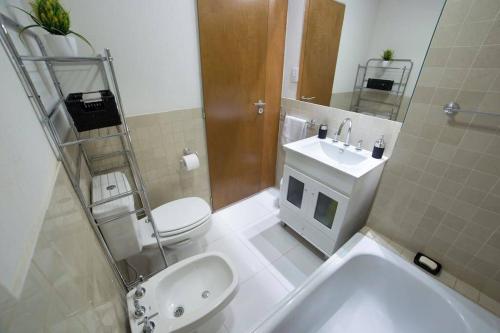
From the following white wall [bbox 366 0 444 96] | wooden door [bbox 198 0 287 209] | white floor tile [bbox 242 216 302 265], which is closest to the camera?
white wall [bbox 366 0 444 96]

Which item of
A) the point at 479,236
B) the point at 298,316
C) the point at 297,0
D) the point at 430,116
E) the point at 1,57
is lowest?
the point at 298,316

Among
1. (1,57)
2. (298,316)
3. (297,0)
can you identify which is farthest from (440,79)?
(1,57)

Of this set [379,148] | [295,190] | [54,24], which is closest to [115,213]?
[54,24]

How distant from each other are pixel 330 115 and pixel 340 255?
107 centimetres

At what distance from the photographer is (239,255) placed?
5.64 ft

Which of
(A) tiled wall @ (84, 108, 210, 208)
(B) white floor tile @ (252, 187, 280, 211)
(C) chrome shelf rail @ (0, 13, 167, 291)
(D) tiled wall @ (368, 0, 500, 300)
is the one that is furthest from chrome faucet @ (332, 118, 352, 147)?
(C) chrome shelf rail @ (0, 13, 167, 291)

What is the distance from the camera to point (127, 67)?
4.18 ft

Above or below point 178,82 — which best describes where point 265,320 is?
below

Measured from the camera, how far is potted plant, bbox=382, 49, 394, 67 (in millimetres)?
1358

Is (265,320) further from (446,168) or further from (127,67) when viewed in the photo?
(127,67)

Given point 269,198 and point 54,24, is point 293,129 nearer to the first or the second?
point 269,198

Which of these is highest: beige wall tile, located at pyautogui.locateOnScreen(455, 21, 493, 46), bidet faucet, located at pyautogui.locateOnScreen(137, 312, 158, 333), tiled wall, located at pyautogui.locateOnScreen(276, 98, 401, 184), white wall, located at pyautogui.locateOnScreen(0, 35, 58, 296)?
beige wall tile, located at pyautogui.locateOnScreen(455, 21, 493, 46)

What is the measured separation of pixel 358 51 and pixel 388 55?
223 millimetres

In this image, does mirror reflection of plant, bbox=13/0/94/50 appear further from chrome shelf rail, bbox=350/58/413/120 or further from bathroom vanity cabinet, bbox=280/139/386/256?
chrome shelf rail, bbox=350/58/413/120
